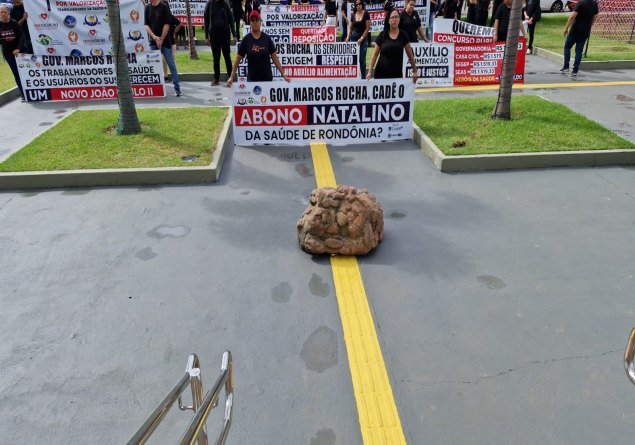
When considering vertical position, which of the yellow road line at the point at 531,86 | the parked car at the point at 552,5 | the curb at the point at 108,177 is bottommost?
the curb at the point at 108,177

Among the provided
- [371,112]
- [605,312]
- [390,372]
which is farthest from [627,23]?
[390,372]

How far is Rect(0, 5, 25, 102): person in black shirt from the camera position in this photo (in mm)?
10883

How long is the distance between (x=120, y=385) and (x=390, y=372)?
183cm

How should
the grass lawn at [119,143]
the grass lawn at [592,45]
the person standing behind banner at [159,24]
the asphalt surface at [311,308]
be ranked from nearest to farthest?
the asphalt surface at [311,308] → the grass lawn at [119,143] → the person standing behind banner at [159,24] → the grass lawn at [592,45]

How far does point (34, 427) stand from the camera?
326cm

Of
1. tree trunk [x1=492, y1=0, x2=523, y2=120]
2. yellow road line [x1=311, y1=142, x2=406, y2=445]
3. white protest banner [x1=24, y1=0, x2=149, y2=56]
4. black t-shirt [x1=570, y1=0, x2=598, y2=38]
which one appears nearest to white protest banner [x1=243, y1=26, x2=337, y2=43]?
white protest banner [x1=24, y1=0, x2=149, y2=56]

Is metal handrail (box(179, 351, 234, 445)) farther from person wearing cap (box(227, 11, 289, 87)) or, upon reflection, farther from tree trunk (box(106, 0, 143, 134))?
tree trunk (box(106, 0, 143, 134))

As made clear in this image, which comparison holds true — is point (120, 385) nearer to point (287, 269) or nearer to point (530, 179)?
point (287, 269)

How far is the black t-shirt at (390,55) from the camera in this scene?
27.5 ft

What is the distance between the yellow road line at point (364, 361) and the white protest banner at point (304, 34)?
9.81 meters

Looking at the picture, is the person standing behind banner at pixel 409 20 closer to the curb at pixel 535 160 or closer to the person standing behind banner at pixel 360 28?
the person standing behind banner at pixel 360 28

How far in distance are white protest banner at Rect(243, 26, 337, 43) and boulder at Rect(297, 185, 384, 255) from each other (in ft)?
30.6

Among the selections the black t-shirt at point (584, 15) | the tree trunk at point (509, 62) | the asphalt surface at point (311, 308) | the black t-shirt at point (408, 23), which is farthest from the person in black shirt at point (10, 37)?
the black t-shirt at point (584, 15)

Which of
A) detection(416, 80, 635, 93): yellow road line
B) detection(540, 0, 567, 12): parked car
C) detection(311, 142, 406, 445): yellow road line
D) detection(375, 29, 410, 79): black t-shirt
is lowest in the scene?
detection(311, 142, 406, 445): yellow road line
